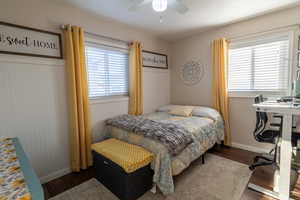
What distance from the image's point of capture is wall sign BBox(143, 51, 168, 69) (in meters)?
3.38

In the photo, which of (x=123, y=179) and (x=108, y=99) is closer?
(x=123, y=179)

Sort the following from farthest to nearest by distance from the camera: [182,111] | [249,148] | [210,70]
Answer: [210,70]
[182,111]
[249,148]

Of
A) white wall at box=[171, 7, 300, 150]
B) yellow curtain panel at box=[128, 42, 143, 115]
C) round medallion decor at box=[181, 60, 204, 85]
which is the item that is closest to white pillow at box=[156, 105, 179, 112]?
white wall at box=[171, 7, 300, 150]

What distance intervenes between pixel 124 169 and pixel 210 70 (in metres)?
2.73

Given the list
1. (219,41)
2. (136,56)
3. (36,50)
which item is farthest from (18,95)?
(219,41)

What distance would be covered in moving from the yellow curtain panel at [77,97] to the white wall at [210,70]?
240 centimetres

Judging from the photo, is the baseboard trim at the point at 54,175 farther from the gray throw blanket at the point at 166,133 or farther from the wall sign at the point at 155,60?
the wall sign at the point at 155,60

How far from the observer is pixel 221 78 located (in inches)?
118

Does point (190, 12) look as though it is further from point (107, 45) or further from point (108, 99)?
point (108, 99)

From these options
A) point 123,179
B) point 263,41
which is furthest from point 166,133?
point 263,41

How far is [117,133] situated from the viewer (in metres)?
2.36

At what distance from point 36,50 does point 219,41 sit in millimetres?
3127

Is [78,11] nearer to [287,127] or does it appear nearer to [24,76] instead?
[24,76]

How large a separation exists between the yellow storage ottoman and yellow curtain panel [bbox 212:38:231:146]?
2.01 meters
